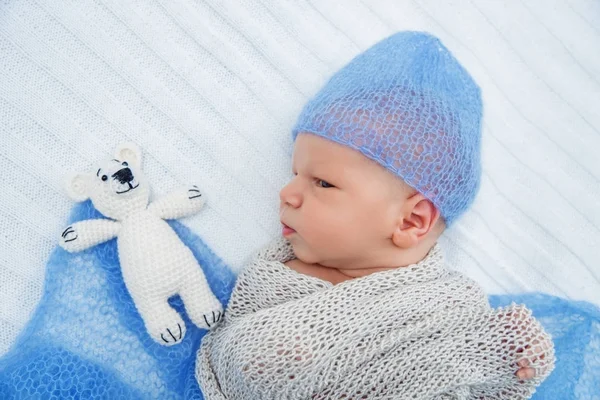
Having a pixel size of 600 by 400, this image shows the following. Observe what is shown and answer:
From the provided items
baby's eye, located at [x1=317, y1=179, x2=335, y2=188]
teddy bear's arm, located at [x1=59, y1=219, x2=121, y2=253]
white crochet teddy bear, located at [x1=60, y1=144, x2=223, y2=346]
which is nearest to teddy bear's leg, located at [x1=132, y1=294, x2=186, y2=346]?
white crochet teddy bear, located at [x1=60, y1=144, x2=223, y2=346]

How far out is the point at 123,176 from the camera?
3.77 feet

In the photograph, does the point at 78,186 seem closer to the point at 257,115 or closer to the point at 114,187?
the point at 114,187

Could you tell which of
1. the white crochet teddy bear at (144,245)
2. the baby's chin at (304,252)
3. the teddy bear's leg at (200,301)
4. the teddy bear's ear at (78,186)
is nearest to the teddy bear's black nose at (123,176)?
the white crochet teddy bear at (144,245)

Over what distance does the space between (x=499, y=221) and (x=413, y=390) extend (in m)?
0.53

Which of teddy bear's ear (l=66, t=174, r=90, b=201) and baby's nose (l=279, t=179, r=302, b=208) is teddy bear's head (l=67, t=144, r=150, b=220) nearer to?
teddy bear's ear (l=66, t=174, r=90, b=201)

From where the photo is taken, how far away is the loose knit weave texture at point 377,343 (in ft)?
3.54

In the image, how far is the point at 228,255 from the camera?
1312mm

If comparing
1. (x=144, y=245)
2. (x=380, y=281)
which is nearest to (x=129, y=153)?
(x=144, y=245)

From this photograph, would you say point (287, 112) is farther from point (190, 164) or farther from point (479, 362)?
point (479, 362)

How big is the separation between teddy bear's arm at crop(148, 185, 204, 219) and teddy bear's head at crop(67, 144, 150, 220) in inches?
1.1

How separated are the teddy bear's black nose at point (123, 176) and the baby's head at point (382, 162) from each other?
30cm

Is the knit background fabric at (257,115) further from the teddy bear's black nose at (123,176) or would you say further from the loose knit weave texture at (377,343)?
the loose knit weave texture at (377,343)

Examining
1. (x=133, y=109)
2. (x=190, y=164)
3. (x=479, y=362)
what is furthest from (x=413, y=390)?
(x=133, y=109)

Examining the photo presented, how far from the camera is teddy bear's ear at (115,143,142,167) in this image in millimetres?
1239
